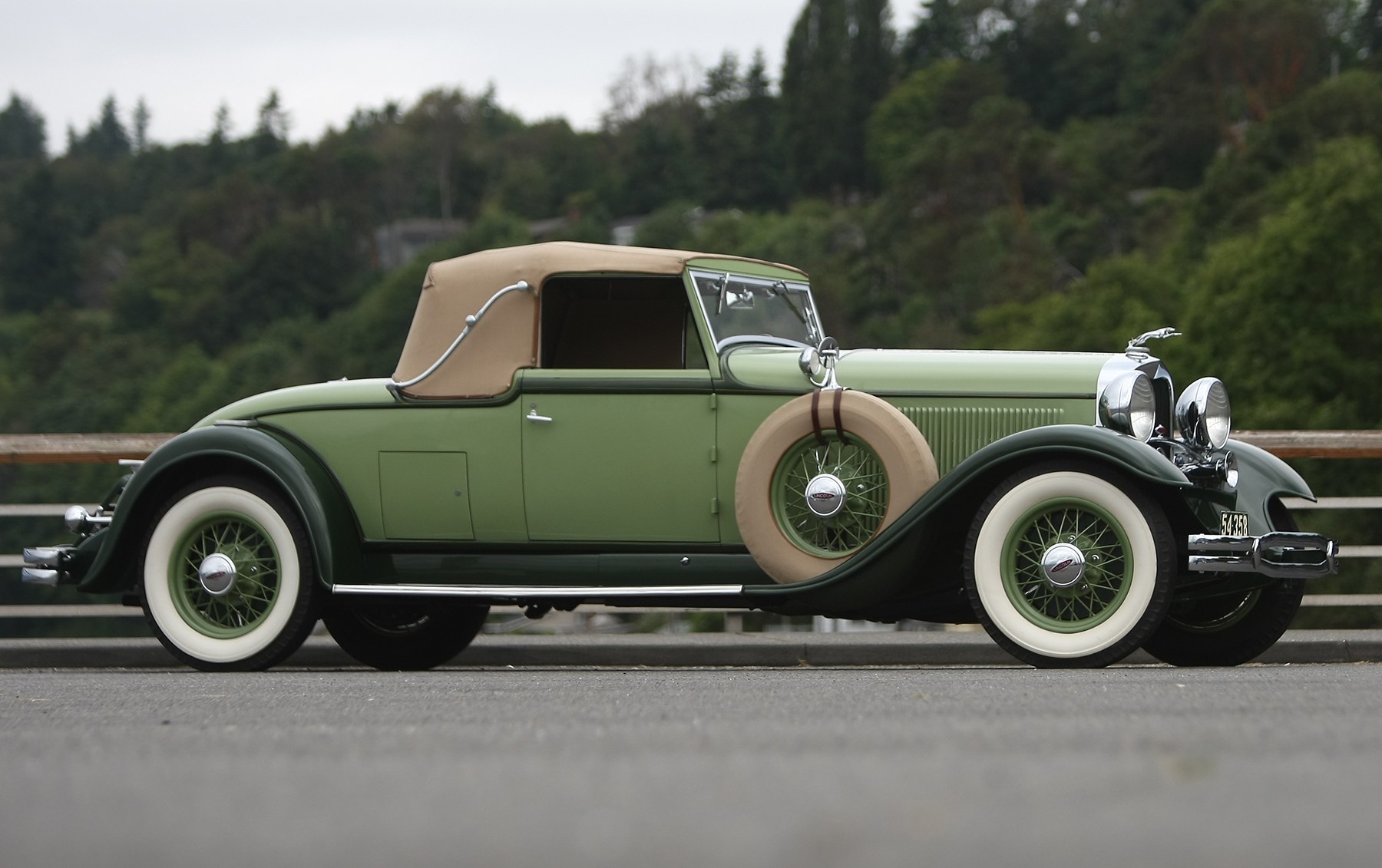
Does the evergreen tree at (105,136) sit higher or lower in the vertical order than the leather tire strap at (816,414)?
higher

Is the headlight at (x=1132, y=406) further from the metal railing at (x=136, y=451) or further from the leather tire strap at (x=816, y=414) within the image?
the metal railing at (x=136, y=451)

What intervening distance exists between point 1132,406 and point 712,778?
3.77 meters

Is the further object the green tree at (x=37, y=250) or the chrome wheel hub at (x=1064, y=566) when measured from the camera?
the green tree at (x=37, y=250)

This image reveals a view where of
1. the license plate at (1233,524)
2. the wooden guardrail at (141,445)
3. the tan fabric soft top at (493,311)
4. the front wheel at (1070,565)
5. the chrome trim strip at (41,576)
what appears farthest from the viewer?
the wooden guardrail at (141,445)

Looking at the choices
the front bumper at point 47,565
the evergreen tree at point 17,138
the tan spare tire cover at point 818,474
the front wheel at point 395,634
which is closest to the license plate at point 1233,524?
the tan spare tire cover at point 818,474

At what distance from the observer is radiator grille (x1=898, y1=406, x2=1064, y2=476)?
6.94 meters

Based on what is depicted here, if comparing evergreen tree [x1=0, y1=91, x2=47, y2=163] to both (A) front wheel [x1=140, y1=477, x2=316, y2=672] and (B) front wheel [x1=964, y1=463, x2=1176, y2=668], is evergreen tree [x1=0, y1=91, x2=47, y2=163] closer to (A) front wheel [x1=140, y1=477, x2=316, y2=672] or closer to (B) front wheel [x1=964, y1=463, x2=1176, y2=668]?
(A) front wheel [x1=140, y1=477, x2=316, y2=672]

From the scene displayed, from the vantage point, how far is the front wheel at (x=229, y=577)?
23.6ft

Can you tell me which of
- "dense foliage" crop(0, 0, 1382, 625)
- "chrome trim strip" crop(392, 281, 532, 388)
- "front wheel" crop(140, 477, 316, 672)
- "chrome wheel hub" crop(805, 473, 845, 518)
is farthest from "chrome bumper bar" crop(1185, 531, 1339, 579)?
"dense foliage" crop(0, 0, 1382, 625)

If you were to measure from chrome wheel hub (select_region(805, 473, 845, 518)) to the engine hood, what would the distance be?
1.44 ft

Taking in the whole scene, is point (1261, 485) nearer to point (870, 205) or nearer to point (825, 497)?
point (825, 497)

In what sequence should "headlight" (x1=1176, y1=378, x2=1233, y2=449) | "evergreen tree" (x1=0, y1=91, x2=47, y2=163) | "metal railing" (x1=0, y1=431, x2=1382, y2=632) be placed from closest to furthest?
"headlight" (x1=1176, y1=378, x2=1233, y2=449) < "metal railing" (x1=0, y1=431, x2=1382, y2=632) < "evergreen tree" (x1=0, y1=91, x2=47, y2=163)

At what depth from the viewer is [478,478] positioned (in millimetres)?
7250

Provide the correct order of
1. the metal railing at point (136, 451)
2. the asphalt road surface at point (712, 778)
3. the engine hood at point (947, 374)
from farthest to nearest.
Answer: the metal railing at point (136, 451) < the engine hood at point (947, 374) < the asphalt road surface at point (712, 778)
